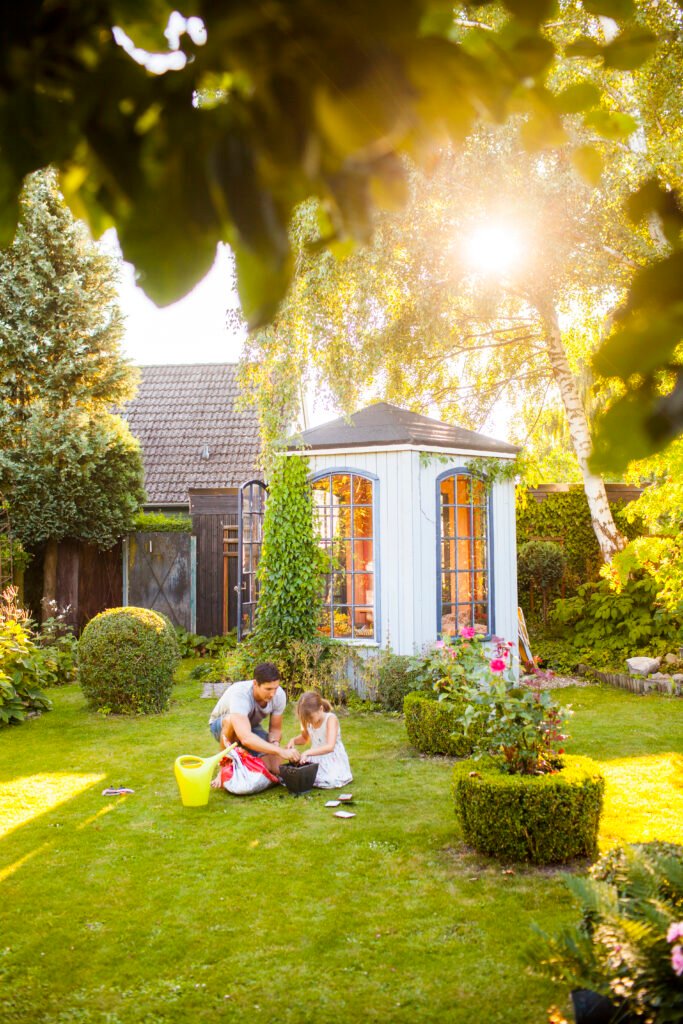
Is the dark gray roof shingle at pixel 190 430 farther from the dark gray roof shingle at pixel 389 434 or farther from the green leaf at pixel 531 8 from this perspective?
the green leaf at pixel 531 8

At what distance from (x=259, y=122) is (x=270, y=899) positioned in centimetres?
390

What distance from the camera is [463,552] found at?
904cm

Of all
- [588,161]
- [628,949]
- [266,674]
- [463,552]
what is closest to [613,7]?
[588,161]

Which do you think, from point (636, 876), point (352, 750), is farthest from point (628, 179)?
point (636, 876)

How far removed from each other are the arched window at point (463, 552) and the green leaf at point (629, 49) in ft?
25.5

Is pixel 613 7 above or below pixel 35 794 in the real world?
above

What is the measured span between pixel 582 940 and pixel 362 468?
255 inches

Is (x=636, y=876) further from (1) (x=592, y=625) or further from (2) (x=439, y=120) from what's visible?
(1) (x=592, y=625)

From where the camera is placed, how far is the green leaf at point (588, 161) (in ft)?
3.18

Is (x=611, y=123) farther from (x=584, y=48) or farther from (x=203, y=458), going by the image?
(x=203, y=458)

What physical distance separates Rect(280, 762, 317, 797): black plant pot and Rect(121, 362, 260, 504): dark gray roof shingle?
27.5ft

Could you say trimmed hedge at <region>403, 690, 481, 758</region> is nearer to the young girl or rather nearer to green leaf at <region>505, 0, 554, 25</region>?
the young girl

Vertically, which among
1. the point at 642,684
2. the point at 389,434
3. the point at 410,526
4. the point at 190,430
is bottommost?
the point at 642,684

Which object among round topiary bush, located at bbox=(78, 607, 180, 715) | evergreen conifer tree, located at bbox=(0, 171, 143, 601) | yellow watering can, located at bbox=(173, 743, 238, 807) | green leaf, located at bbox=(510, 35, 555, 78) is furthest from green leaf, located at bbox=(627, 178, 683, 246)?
evergreen conifer tree, located at bbox=(0, 171, 143, 601)
